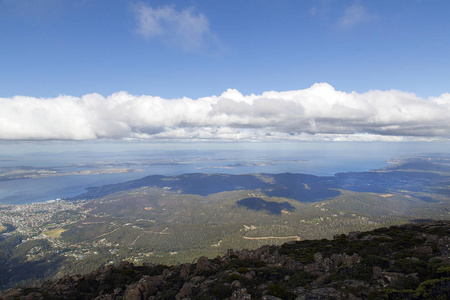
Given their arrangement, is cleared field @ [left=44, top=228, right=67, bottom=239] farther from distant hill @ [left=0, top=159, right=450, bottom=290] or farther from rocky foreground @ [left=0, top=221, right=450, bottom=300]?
rocky foreground @ [left=0, top=221, right=450, bottom=300]

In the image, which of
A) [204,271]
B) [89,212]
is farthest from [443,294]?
[89,212]

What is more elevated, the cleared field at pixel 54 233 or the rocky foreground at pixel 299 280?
the rocky foreground at pixel 299 280

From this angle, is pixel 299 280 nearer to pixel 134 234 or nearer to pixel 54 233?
pixel 134 234

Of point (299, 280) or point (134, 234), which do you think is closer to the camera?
point (299, 280)

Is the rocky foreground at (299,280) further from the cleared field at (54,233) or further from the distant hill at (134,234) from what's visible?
the cleared field at (54,233)

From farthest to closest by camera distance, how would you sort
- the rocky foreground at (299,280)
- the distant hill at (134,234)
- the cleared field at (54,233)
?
the cleared field at (54,233)
the distant hill at (134,234)
the rocky foreground at (299,280)

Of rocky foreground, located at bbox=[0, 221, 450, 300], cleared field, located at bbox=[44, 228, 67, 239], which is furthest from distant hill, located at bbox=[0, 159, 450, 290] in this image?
rocky foreground, located at bbox=[0, 221, 450, 300]

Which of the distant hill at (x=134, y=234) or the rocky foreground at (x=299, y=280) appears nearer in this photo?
the rocky foreground at (x=299, y=280)

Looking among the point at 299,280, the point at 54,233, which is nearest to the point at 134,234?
the point at 54,233

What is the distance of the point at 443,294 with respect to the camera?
8.59 metres

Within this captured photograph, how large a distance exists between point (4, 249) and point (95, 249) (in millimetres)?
51021

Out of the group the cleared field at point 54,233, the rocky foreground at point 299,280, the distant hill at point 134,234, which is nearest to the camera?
the rocky foreground at point 299,280

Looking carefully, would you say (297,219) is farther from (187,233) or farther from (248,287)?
(248,287)

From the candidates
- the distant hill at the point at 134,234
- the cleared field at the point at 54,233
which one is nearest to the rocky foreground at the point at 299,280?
the distant hill at the point at 134,234
